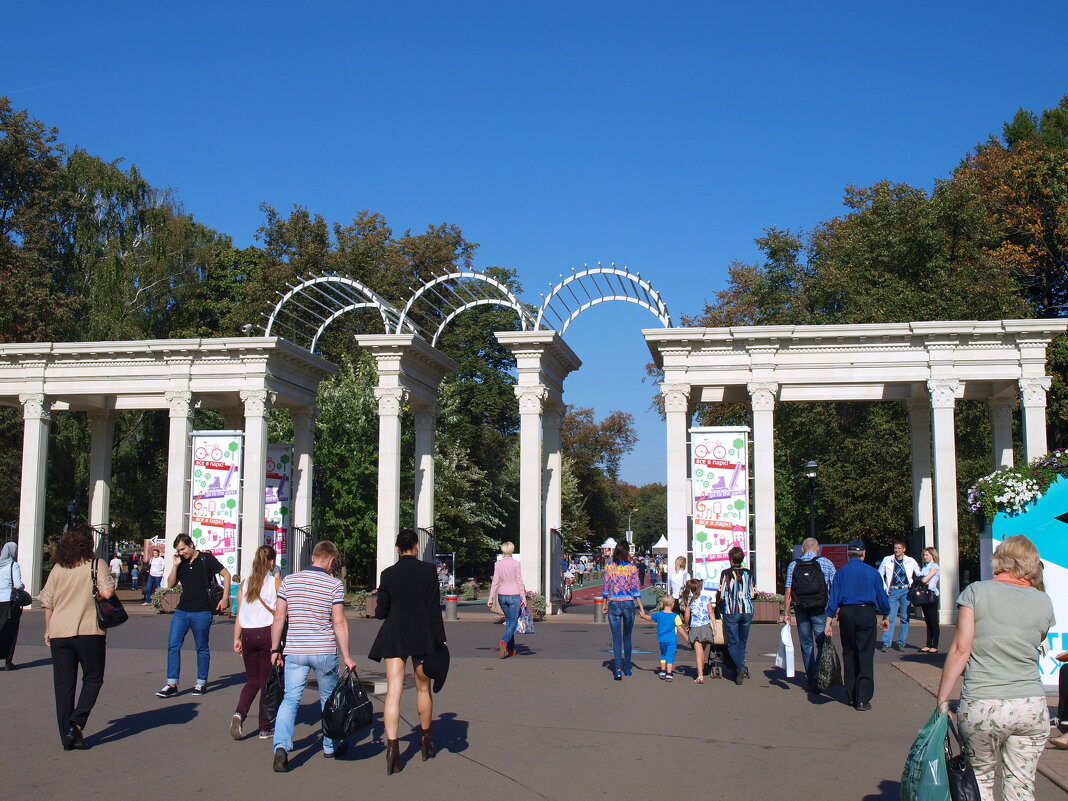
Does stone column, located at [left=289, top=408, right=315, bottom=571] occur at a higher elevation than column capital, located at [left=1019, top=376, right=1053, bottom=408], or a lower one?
lower

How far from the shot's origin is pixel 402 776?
8.17 meters

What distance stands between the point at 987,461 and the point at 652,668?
23.8m

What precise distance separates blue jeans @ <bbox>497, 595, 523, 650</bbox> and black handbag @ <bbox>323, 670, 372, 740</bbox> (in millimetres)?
8514

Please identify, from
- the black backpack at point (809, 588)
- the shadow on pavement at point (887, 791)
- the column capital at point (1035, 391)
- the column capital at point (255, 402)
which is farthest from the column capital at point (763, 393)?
the shadow on pavement at point (887, 791)

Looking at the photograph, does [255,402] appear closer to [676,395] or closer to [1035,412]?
[676,395]

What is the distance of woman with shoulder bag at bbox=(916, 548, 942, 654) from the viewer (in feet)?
58.9

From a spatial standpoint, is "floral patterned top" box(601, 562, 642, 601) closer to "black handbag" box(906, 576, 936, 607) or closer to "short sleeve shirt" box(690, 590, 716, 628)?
"short sleeve shirt" box(690, 590, 716, 628)

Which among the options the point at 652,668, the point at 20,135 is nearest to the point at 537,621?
the point at 652,668

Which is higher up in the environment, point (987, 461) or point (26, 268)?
point (26, 268)

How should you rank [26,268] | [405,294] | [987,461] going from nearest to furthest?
1. [987,461]
2. [26,268]
3. [405,294]

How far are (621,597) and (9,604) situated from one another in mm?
8376

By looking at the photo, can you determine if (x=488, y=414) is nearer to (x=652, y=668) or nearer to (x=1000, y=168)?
(x=1000, y=168)

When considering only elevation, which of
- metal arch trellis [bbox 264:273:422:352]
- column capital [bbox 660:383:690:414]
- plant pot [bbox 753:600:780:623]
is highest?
metal arch trellis [bbox 264:273:422:352]

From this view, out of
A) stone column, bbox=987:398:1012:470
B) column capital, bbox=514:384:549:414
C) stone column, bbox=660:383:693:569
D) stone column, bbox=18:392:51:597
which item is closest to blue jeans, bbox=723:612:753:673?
stone column, bbox=660:383:693:569
